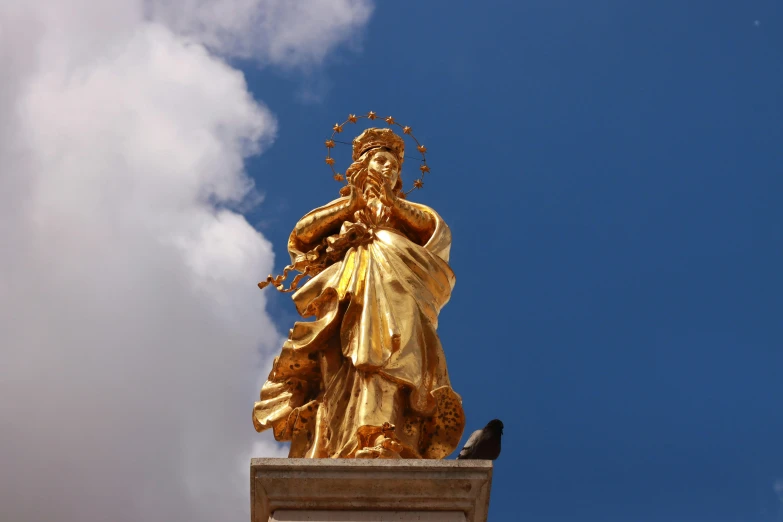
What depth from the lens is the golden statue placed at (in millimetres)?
8609

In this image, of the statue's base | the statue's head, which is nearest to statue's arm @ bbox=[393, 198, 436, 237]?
A: the statue's head

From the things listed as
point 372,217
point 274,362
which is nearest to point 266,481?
point 274,362

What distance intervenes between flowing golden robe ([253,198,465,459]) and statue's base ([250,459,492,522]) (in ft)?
3.21

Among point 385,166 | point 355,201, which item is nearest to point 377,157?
point 385,166

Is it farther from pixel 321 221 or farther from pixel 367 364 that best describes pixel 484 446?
pixel 321 221

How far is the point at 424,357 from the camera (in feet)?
29.9

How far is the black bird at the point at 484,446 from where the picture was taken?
7645mm

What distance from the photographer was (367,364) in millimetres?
8703

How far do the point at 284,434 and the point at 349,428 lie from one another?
26.9 inches

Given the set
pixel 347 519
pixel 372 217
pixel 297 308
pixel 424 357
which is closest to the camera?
pixel 347 519

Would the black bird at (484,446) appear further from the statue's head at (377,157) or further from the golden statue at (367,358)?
the statue's head at (377,157)

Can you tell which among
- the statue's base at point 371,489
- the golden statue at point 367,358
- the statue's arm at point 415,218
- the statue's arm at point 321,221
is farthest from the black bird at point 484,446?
the statue's arm at point 321,221

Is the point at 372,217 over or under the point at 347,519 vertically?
over

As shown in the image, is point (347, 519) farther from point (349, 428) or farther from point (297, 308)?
point (297, 308)
